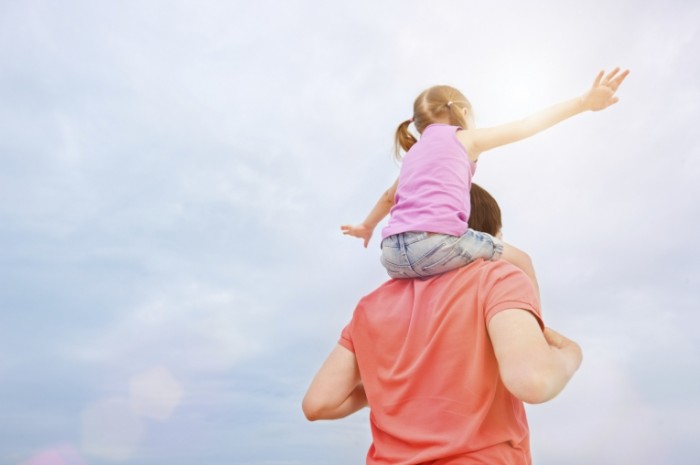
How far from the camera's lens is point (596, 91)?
3.59 m

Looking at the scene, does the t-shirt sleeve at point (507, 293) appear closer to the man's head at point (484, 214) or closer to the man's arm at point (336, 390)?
the man's head at point (484, 214)

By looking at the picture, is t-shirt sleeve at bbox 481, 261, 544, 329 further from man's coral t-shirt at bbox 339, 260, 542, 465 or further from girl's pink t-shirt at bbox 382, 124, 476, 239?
girl's pink t-shirt at bbox 382, 124, 476, 239

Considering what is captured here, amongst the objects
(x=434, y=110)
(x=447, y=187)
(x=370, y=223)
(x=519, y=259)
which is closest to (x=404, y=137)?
(x=434, y=110)

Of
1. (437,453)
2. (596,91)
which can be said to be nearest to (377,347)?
(437,453)

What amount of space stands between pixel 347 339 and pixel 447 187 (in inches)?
38.6

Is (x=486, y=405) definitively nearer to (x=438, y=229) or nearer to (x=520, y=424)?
(x=520, y=424)

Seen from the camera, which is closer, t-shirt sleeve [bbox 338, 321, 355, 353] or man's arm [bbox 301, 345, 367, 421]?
man's arm [bbox 301, 345, 367, 421]

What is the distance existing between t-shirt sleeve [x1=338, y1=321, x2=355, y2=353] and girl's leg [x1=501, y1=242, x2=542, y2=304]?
0.92 meters

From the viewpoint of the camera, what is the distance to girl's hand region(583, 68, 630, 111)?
3.59 meters

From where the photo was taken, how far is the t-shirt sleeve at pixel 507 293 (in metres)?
3.11

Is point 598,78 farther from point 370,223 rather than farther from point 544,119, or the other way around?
point 370,223

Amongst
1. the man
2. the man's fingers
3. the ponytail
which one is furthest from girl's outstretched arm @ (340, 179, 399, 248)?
the man's fingers

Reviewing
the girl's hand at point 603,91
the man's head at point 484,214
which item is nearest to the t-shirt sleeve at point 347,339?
the man's head at point 484,214

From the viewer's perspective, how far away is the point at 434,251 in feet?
11.0
